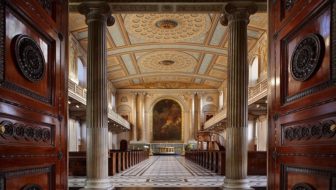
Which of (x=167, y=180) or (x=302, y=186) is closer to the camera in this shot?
(x=302, y=186)

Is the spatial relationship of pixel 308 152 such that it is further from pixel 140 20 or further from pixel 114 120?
pixel 114 120

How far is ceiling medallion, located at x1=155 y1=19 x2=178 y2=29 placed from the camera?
16.6 meters

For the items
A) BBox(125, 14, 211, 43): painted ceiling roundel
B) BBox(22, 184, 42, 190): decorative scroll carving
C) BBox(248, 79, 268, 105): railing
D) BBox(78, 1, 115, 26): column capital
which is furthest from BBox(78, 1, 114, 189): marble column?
BBox(248, 79, 268, 105): railing

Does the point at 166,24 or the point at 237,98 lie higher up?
the point at 166,24

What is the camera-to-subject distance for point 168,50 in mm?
21859

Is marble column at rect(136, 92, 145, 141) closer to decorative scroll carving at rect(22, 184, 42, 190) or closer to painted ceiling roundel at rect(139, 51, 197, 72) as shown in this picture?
painted ceiling roundel at rect(139, 51, 197, 72)

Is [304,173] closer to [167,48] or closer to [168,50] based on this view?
[167,48]

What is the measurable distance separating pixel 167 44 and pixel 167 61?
182 inches

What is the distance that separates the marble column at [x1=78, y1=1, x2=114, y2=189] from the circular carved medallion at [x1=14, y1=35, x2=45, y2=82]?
4.55m

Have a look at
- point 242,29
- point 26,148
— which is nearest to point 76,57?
point 242,29

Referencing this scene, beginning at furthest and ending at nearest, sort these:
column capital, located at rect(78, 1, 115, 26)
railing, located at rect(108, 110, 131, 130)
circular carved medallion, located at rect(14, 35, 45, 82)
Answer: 1. railing, located at rect(108, 110, 131, 130)
2. column capital, located at rect(78, 1, 115, 26)
3. circular carved medallion, located at rect(14, 35, 45, 82)

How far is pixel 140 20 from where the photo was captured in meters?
16.4

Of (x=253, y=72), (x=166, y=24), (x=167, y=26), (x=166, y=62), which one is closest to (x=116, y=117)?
(x=166, y=62)

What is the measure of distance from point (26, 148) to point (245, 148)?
568 centimetres
